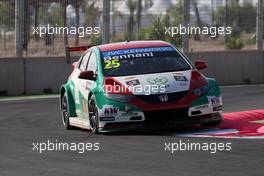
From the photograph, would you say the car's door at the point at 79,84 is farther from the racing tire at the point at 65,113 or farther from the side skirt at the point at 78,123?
the racing tire at the point at 65,113

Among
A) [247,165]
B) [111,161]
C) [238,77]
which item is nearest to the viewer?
[247,165]

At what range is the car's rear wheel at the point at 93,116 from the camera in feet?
40.1

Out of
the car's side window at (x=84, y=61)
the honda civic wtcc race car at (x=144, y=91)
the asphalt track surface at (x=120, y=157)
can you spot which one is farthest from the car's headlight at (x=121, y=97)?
the car's side window at (x=84, y=61)

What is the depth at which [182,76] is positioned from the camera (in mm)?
12289

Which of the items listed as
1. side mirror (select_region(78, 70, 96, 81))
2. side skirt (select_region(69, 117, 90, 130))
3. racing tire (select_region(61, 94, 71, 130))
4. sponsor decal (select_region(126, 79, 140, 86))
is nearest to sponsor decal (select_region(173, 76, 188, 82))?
sponsor decal (select_region(126, 79, 140, 86))

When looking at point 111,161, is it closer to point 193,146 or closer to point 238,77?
point 193,146

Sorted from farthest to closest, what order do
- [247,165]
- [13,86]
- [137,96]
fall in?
[13,86], [137,96], [247,165]

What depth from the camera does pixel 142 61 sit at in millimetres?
12953

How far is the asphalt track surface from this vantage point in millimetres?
8562

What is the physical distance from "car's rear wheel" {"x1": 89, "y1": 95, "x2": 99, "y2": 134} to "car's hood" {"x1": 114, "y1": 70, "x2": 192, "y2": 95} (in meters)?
0.51

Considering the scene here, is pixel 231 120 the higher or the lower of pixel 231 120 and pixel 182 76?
the lower

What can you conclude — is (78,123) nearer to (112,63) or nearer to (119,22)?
(112,63)

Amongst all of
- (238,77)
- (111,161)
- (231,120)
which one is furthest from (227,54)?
(111,161)

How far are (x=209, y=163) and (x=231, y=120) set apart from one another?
4.55 m
